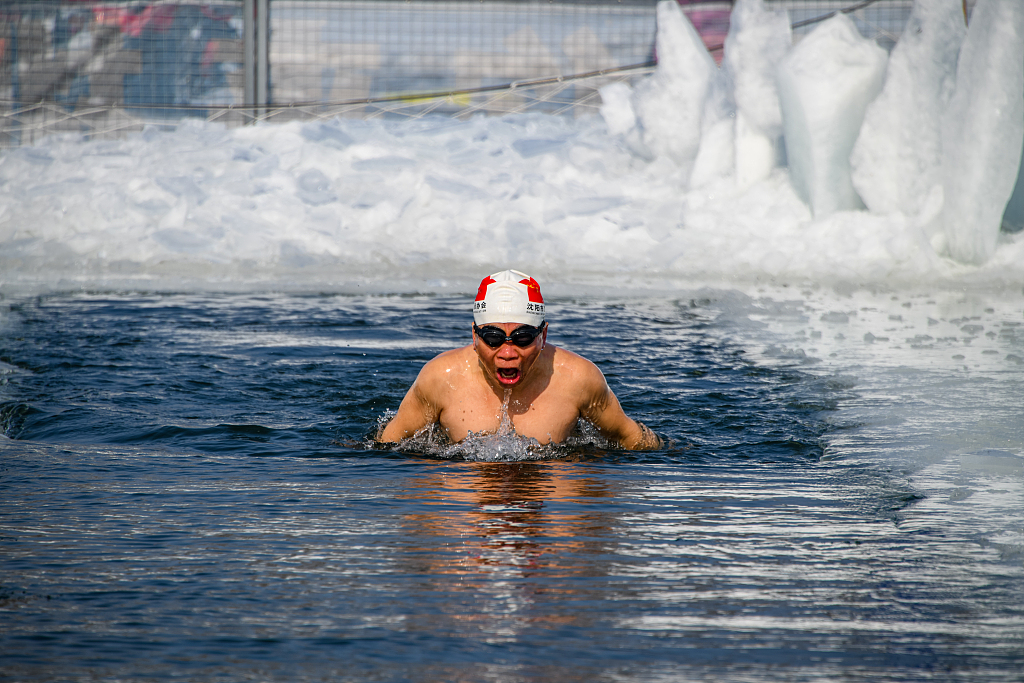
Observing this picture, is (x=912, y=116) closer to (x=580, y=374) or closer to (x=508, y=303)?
(x=580, y=374)

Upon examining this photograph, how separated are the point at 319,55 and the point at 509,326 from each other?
41.7 feet

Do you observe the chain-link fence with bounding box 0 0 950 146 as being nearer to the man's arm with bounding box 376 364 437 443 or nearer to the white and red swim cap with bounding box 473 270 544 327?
the man's arm with bounding box 376 364 437 443

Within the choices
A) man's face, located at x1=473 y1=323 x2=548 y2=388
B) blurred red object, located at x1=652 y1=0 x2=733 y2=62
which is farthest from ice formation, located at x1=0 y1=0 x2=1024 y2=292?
man's face, located at x1=473 y1=323 x2=548 y2=388

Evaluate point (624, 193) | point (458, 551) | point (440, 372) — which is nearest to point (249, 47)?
point (624, 193)

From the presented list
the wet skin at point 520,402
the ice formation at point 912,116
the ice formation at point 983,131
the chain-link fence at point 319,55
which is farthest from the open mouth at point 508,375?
the chain-link fence at point 319,55

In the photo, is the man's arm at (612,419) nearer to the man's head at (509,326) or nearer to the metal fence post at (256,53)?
the man's head at (509,326)

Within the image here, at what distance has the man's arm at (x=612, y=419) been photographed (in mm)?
5039

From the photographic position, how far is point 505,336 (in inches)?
188

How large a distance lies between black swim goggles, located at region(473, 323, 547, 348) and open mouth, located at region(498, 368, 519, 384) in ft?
0.42

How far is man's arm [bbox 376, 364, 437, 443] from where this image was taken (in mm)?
5055

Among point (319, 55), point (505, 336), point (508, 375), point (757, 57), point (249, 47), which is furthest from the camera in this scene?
point (319, 55)

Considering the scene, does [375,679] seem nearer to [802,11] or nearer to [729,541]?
[729,541]

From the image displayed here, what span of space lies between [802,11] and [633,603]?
629 inches

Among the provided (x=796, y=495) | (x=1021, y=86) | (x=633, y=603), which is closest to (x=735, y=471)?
(x=796, y=495)
